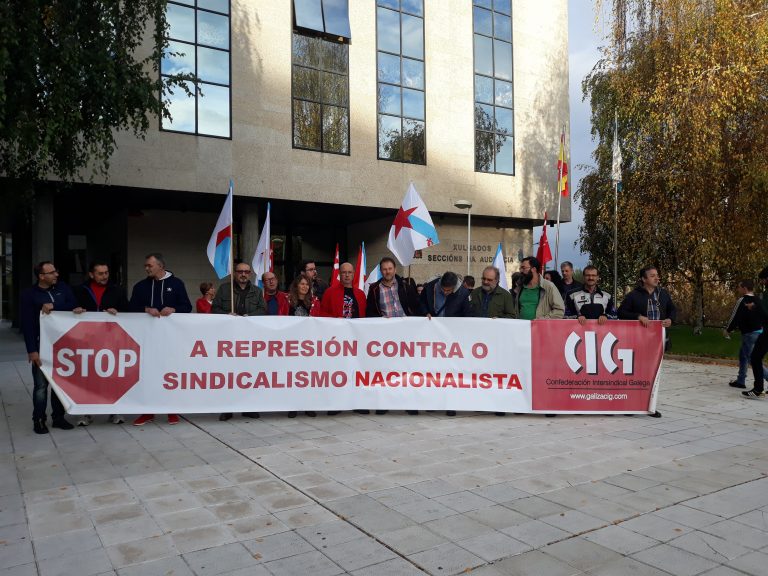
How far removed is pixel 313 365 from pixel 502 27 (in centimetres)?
2125

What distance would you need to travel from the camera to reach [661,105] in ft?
57.9

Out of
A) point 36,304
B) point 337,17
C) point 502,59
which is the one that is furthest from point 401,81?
point 36,304

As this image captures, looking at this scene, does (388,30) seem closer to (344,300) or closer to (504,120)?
(504,120)

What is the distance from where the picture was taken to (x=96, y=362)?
7.29 m

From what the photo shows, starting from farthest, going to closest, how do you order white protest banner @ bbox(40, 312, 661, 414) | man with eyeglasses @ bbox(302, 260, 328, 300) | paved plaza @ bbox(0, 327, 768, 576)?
man with eyeglasses @ bbox(302, 260, 328, 300), white protest banner @ bbox(40, 312, 661, 414), paved plaza @ bbox(0, 327, 768, 576)

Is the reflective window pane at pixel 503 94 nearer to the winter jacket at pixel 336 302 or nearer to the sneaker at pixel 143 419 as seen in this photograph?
the winter jacket at pixel 336 302

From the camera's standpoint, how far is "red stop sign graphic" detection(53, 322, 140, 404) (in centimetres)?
718

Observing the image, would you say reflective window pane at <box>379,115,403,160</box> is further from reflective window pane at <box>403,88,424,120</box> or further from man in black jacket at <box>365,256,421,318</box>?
man in black jacket at <box>365,256,421,318</box>

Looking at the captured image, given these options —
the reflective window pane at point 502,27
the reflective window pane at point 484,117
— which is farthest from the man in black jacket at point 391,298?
the reflective window pane at point 502,27

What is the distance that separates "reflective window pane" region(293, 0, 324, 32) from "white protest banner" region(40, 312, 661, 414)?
1527 cm

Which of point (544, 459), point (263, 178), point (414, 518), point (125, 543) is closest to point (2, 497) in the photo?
point (125, 543)

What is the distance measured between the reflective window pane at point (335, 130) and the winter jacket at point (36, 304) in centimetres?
1415

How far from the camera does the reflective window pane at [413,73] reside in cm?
2231

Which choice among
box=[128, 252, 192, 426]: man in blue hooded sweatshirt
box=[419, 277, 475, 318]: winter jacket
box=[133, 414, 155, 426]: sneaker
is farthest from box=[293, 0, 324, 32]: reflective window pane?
box=[133, 414, 155, 426]: sneaker
